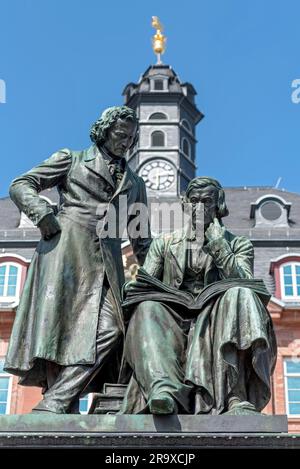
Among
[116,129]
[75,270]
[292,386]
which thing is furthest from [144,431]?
[292,386]

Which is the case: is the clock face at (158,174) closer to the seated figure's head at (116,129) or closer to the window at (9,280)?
the window at (9,280)

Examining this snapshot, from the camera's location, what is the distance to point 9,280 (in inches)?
1286

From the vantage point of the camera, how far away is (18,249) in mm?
33969

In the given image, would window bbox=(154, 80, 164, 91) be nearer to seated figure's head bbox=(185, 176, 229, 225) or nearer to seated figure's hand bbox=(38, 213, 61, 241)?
seated figure's head bbox=(185, 176, 229, 225)

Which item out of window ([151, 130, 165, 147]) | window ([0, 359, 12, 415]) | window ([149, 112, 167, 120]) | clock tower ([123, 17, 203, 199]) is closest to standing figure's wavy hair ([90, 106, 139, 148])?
window ([0, 359, 12, 415])

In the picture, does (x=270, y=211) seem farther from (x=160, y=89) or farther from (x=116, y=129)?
(x=116, y=129)

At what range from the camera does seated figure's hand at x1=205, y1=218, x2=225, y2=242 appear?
7.77 m

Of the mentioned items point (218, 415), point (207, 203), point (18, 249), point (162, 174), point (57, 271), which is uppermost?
point (162, 174)

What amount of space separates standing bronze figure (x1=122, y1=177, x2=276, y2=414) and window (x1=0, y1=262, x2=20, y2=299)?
25.2 meters

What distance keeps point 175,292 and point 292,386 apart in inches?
934

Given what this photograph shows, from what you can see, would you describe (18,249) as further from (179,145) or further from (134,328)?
(134,328)

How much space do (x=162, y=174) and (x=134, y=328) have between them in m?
38.6

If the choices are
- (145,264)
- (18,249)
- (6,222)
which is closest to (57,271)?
(145,264)

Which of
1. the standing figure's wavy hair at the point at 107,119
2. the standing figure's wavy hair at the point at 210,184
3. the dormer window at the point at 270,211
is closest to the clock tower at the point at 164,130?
the dormer window at the point at 270,211
